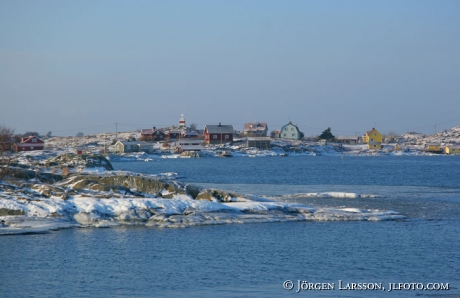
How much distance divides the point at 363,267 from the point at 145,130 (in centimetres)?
11974

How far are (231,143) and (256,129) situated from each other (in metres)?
18.8

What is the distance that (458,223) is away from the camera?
24.8 metres

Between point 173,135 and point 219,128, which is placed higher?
point 219,128

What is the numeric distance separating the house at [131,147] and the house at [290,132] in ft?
132

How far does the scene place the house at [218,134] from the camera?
122125 mm

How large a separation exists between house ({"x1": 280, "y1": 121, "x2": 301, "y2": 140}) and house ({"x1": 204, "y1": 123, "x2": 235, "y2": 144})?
19814 mm

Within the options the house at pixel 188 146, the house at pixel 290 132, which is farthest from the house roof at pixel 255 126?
the house at pixel 188 146

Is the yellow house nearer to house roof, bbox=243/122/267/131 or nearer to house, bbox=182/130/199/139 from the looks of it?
house roof, bbox=243/122/267/131

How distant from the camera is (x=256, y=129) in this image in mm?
140250

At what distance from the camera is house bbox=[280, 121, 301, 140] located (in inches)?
5482

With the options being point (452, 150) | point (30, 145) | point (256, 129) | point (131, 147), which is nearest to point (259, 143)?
point (256, 129)

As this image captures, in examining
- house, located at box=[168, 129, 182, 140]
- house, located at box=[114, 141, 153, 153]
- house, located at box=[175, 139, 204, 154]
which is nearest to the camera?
house, located at box=[114, 141, 153, 153]

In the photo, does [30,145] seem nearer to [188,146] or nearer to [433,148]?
[188,146]

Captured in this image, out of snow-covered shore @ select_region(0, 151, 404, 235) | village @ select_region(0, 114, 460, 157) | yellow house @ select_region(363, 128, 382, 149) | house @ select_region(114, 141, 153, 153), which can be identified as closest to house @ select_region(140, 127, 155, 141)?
village @ select_region(0, 114, 460, 157)
